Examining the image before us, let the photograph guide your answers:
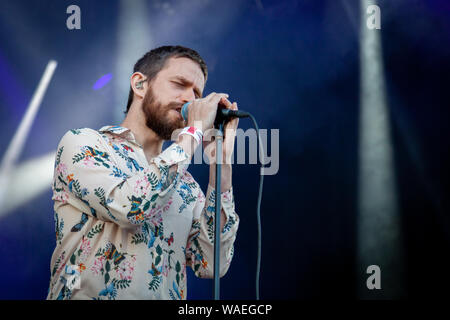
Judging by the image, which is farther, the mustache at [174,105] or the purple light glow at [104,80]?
the purple light glow at [104,80]

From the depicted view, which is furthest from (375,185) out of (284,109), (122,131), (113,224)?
(113,224)

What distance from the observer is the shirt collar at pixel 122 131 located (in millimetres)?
1366

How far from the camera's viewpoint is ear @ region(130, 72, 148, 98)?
1579mm

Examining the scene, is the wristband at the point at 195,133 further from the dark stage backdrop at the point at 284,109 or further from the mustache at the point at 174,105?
the dark stage backdrop at the point at 284,109

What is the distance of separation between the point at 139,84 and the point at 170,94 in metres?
0.20

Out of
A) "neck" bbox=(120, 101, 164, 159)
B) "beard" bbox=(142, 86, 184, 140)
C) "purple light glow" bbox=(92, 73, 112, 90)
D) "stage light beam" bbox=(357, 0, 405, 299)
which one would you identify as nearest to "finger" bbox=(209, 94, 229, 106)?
"beard" bbox=(142, 86, 184, 140)

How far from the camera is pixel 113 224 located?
1158 millimetres

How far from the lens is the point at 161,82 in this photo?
1.51m

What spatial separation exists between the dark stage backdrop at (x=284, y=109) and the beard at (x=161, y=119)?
1.41 meters

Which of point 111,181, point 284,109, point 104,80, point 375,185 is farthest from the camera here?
point 284,109

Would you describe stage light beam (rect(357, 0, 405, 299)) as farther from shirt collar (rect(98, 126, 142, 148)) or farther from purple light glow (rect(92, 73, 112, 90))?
shirt collar (rect(98, 126, 142, 148))

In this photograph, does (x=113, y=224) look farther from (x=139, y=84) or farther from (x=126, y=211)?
(x=139, y=84)

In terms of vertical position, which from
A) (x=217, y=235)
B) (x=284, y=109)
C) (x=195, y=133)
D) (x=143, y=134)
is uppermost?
(x=284, y=109)

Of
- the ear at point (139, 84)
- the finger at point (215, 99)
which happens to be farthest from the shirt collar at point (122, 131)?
the finger at point (215, 99)
